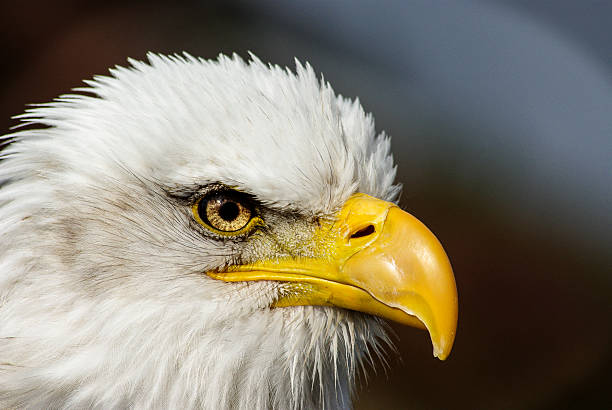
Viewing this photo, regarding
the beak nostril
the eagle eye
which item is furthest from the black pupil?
the beak nostril

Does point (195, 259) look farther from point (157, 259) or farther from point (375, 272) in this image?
point (375, 272)

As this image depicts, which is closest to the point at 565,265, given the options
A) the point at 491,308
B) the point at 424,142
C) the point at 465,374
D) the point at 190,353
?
the point at 491,308

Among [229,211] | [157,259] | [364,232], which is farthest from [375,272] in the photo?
[157,259]

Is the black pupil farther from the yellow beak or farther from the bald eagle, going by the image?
the yellow beak

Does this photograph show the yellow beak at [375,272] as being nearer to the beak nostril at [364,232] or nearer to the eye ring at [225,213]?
the beak nostril at [364,232]

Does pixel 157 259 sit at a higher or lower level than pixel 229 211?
lower

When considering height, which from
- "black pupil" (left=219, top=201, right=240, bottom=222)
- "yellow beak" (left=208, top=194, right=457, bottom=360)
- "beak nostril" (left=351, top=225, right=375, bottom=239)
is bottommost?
"yellow beak" (left=208, top=194, right=457, bottom=360)

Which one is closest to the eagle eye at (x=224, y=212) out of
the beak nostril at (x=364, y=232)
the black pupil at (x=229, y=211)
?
the black pupil at (x=229, y=211)
